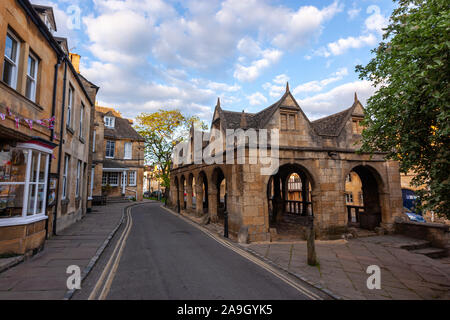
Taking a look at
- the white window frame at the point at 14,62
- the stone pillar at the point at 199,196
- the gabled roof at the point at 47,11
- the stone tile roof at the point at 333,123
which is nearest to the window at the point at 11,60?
the white window frame at the point at 14,62

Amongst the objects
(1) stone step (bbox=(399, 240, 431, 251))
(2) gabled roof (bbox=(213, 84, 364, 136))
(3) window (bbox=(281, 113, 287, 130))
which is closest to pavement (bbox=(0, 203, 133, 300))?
(2) gabled roof (bbox=(213, 84, 364, 136))

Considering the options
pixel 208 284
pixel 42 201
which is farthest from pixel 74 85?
pixel 208 284

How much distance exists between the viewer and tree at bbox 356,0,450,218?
479cm

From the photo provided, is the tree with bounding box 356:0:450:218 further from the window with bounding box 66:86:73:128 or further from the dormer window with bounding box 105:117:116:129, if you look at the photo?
the dormer window with bounding box 105:117:116:129

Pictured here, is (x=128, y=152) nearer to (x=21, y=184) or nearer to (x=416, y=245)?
(x=21, y=184)

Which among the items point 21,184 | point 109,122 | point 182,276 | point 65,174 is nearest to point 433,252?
point 182,276

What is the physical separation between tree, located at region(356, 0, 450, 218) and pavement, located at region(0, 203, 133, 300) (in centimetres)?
887

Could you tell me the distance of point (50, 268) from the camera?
6.34 meters

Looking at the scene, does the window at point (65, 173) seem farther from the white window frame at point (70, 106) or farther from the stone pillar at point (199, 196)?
the stone pillar at point (199, 196)

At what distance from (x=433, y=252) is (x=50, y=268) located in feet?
50.3

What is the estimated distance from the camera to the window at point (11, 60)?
23.4 feet

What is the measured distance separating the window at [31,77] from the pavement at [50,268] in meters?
5.66
